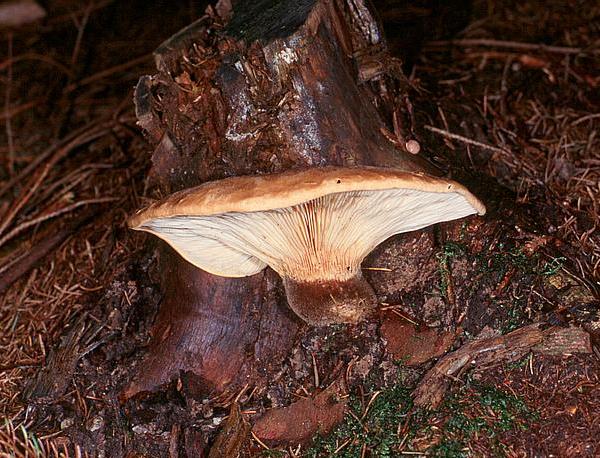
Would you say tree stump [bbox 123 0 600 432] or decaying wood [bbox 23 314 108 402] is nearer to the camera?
tree stump [bbox 123 0 600 432]

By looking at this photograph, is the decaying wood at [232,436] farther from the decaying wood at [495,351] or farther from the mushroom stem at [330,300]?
the decaying wood at [495,351]

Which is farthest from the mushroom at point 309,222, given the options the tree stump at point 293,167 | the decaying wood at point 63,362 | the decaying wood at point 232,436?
the decaying wood at point 63,362

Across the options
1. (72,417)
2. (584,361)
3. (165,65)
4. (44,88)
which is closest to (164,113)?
(165,65)

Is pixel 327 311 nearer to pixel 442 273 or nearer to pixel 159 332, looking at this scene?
pixel 442 273

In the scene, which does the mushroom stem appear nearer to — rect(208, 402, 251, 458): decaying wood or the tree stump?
the tree stump

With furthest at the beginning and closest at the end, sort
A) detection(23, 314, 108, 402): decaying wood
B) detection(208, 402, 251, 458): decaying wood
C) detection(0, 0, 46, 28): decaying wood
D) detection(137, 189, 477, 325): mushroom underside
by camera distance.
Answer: detection(0, 0, 46, 28): decaying wood, detection(23, 314, 108, 402): decaying wood, detection(208, 402, 251, 458): decaying wood, detection(137, 189, 477, 325): mushroom underside

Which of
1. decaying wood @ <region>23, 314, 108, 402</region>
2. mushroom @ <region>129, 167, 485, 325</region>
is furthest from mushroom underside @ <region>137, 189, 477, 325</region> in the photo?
decaying wood @ <region>23, 314, 108, 402</region>

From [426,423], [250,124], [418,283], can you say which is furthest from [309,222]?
[426,423]
